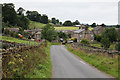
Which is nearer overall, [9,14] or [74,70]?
[74,70]

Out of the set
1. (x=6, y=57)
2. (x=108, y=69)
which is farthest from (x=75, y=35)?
(x=6, y=57)

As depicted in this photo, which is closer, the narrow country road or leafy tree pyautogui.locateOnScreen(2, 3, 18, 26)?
the narrow country road

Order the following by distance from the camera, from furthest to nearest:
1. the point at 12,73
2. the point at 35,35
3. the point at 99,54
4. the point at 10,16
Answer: the point at 35,35 < the point at 10,16 < the point at 99,54 < the point at 12,73

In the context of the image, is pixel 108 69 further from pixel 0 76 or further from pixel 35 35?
pixel 35 35

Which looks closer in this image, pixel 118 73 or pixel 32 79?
pixel 32 79

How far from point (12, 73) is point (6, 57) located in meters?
0.90

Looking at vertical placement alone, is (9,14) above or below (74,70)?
above

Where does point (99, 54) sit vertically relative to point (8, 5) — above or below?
below

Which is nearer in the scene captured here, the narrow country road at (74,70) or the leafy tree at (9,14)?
the narrow country road at (74,70)

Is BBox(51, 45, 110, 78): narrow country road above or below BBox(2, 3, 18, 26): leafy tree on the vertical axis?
below

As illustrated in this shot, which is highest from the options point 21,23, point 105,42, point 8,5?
point 8,5

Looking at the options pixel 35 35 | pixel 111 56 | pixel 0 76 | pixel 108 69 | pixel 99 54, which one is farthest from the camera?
pixel 35 35

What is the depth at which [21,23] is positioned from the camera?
4491 inches

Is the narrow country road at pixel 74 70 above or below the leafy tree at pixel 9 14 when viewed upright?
below
